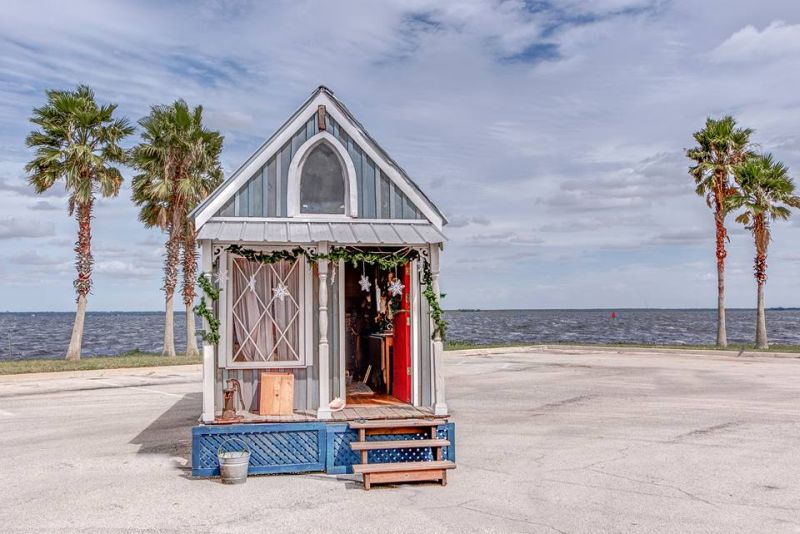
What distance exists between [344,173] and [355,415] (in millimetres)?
3983

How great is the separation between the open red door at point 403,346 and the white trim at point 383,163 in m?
1.04

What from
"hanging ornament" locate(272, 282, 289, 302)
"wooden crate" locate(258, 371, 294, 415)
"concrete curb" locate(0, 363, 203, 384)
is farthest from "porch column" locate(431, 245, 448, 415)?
"concrete curb" locate(0, 363, 203, 384)

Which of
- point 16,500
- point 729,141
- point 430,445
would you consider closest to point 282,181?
point 430,445

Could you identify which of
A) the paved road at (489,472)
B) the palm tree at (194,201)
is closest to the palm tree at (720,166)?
the paved road at (489,472)

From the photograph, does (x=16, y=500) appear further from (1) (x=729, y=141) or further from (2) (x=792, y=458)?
(1) (x=729, y=141)

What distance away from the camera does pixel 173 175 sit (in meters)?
28.8

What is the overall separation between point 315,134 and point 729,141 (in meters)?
26.8

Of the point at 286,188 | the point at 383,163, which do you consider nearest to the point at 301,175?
the point at 286,188

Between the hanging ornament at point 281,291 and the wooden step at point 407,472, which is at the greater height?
the hanging ornament at point 281,291

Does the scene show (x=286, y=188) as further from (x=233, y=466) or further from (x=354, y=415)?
(x=233, y=466)

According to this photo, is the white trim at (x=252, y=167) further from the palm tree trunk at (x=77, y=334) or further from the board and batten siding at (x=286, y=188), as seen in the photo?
the palm tree trunk at (x=77, y=334)

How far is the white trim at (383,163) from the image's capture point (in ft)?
36.6

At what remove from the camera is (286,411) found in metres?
10.4

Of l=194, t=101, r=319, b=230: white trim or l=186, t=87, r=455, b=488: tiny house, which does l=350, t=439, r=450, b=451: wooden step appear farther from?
l=194, t=101, r=319, b=230: white trim
